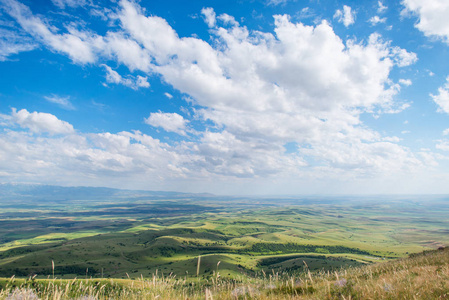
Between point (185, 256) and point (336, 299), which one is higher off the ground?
point (336, 299)

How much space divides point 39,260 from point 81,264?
2632cm

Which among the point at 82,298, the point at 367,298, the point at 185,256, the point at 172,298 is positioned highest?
the point at 367,298

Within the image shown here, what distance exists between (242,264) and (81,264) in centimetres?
9375

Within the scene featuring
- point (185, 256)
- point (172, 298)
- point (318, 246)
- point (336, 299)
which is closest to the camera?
point (336, 299)

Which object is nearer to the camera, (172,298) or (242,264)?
(172,298)

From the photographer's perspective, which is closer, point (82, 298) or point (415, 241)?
point (82, 298)

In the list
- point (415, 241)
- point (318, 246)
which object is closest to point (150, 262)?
point (318, 246)

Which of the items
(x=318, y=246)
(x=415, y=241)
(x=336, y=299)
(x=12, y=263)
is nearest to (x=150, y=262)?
(x=12, y=263)

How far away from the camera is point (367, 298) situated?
6035mm

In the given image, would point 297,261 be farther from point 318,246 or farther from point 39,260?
point 39,260

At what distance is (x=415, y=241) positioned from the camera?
198m

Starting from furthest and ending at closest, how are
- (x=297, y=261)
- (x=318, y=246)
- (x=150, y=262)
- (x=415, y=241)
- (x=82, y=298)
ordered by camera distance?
(x=415, y=241) → (x=318, y=246) → (x=150, y=262) → (x=297, y=261) → (x=82, y=298)

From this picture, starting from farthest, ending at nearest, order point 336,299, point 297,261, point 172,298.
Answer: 1. point 297,261
2. point 172,298
3. point 336,299

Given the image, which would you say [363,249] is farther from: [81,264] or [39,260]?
[39,260]
